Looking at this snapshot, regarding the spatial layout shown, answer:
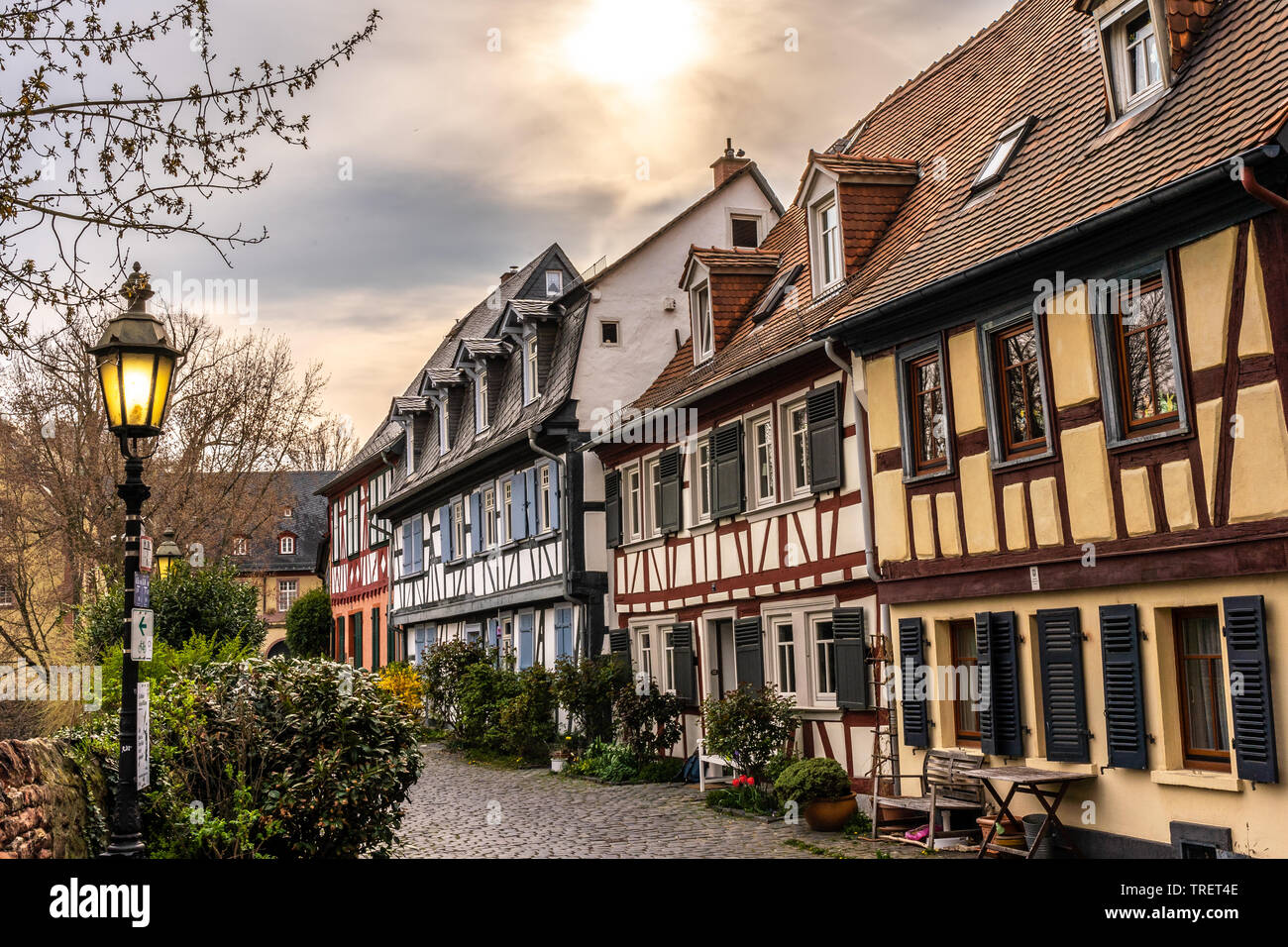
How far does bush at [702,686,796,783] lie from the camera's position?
15.9 meters

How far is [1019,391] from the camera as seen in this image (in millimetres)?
12750

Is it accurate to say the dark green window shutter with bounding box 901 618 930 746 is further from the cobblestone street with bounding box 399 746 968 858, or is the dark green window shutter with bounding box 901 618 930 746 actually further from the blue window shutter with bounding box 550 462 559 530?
the blue window shutter with bounding box 550 462 559 530

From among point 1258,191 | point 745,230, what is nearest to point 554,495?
point 745,230

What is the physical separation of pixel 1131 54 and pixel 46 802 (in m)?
11.0

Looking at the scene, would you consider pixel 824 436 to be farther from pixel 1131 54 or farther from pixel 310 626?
pixel 310 626

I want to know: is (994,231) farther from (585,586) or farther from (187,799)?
(585,586)

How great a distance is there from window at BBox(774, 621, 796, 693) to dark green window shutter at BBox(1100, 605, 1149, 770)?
6159 mm

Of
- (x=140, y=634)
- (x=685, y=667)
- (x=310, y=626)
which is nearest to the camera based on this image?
(x=140, y=634)

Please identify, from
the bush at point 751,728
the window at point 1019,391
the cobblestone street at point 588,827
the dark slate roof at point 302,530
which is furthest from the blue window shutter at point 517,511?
the dark slate roof at point 302,530

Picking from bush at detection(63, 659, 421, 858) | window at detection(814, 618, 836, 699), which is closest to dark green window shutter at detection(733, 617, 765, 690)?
window at detection(814, 618, 836, 699)

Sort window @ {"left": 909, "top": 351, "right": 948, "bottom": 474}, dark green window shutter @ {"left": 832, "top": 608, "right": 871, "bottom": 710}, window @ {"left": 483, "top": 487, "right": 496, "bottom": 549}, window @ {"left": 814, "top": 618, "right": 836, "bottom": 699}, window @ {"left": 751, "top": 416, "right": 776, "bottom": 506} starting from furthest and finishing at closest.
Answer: window @ {"left": 483, "top": 487, "right": 496, "bottom": 549} → window @ {"left": 751, "top": 416, "right": 776, "bottom": 506} → window @ {"left": 814, "top": 618, "right": 836, "bottom": 699} → dark green window shutter @ {"left": 832, "top": 608, "right": 871, "bottom": 710} → window @ {"left": 909, "top": 351, "right": 948, "bottom": 474}

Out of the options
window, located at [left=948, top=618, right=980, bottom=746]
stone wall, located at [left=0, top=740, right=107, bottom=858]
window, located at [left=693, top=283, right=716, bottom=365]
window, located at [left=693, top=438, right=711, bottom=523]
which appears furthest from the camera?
window, located at [left=693, top=283, right=716, bottom=365]

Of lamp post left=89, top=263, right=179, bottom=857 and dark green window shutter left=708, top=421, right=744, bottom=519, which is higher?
dark green window shutter left=708, top=421, right=744, bottom=519

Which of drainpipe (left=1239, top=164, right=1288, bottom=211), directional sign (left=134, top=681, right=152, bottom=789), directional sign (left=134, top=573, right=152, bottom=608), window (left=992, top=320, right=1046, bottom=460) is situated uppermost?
drainpipe (left=1239, top=164, right=1288, bottom=211)
